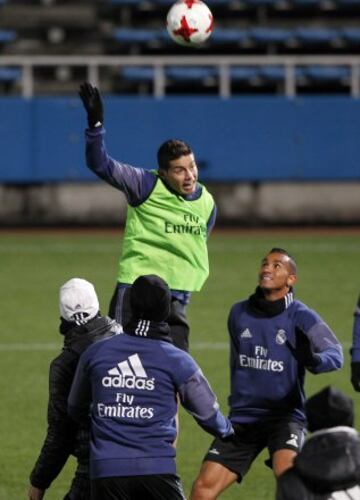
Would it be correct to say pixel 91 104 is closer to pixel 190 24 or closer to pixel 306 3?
pixel 190 24

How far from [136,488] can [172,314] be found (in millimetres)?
2885

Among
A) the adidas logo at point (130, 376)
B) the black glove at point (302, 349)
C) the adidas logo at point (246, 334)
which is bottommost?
the black glove at point (302, 349)

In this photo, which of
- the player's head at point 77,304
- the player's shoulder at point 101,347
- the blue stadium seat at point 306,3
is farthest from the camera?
the blue stadium seat at point 306,3

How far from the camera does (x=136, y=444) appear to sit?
6.61m

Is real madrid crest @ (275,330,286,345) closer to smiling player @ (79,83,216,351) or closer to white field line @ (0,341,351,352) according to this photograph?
smiling player @ (79,83,216,351)

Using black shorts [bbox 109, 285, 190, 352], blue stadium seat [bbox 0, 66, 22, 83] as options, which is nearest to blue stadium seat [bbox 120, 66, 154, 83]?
blue stadium seat [bbox 0, 66, 22, 83]

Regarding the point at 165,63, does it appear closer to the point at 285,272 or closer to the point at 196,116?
the point at 196,116

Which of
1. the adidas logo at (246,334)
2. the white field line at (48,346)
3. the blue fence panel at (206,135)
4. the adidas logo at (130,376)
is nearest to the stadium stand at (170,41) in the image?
the blue fence panel at (206,135)

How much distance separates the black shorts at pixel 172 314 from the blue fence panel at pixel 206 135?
1434 cm

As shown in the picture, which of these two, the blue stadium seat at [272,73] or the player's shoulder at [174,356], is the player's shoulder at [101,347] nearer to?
the player's shoulder at [174,356]

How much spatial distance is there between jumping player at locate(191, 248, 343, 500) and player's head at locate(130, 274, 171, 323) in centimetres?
161

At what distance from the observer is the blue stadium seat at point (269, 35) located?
88.2ft

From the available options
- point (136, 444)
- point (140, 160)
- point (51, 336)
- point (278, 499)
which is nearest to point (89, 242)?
point (140, 160)

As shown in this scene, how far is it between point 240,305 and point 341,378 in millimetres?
4828
